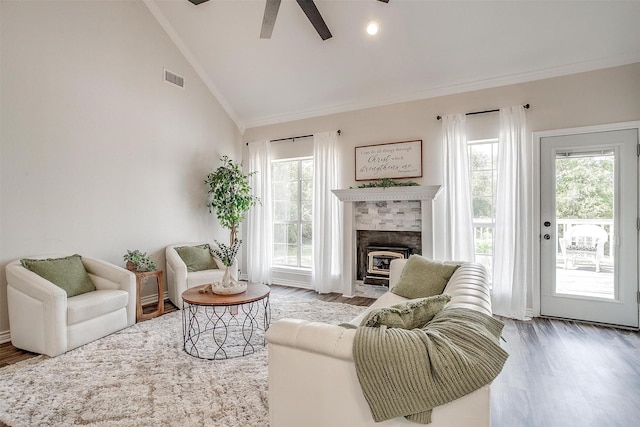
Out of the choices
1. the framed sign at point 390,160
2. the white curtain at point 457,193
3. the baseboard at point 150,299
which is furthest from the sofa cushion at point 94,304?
the white curtain at point 457,193

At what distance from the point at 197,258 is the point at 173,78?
2.68 m

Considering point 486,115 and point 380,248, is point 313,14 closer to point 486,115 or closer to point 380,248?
point 486,115

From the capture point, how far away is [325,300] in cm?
457

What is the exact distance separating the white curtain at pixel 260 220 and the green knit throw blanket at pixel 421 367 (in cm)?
441

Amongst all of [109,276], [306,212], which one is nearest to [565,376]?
[306,212]

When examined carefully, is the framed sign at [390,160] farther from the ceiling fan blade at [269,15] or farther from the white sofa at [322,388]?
the white sofa at [322,388]

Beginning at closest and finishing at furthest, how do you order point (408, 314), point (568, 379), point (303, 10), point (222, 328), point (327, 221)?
1. point (408, 314)
2. point (568, 379)
3. point (303, 10)
4. point (222, 328)
5. point (327, 221)

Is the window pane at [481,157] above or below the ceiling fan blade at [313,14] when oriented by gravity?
below

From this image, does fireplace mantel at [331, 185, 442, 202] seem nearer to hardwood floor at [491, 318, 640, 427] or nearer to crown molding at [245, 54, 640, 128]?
crown molding at [245, 54, 640, 128]

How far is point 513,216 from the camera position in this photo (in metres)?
3.78

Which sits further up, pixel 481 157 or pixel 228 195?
pixel 481 157

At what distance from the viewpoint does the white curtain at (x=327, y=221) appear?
4953mm

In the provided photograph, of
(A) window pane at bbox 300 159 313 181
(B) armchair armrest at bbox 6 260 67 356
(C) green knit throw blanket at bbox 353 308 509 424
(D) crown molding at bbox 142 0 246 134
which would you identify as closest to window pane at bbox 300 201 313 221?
(A) window pane at bbox 300 159 313 181

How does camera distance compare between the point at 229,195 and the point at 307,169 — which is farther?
the point at 307,169
